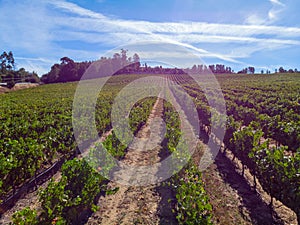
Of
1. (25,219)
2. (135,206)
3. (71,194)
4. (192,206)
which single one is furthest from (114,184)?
(25,219)

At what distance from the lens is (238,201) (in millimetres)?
6250

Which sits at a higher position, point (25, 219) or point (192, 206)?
point (25, 219)

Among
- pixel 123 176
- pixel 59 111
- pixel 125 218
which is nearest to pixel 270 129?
pixel 123 176

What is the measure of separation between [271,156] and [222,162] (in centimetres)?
355

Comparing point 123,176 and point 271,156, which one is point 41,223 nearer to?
point 123,176

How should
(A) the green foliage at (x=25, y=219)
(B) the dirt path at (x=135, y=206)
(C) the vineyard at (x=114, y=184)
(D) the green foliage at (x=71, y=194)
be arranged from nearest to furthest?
(A) the green foliage at (x=25, y=219), (D) the green foliage at (x=71, y=194), (C) the vineyard at (x=114, y=184), (B) the dirt path at (x=135, y=206)

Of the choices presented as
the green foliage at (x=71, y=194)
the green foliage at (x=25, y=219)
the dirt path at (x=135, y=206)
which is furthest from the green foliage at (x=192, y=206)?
the green foliage at (x=25, y=219)

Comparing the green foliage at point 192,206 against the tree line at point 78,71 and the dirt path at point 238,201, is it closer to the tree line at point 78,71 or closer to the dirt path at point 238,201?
the dirt path at point 238,201

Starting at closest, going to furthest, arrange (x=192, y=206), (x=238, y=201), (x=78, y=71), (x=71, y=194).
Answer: (x=192, y=206) < (x=71, y=194) < (x=238, y=201) < (x=78, y=71)

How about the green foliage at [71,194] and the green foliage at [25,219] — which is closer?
the green foliage at [25,219]

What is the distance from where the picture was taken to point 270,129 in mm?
10031

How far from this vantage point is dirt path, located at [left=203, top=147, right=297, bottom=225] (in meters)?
5.45

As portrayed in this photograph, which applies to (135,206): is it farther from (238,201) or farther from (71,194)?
(238,201)

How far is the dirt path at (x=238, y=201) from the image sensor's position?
545 centimetres
